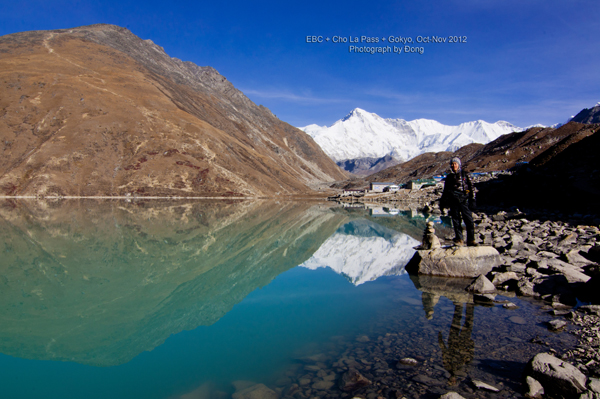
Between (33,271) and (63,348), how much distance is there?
38.7 feet

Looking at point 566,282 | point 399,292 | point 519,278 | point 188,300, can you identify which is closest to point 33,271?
point 188,300

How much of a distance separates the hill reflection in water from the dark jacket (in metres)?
10.0

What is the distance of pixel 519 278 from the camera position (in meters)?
14.0

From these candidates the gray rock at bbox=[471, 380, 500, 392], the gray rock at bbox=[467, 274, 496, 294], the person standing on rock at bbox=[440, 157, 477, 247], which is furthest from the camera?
the person standing on rock at bbox=[440, 157, 477, 247]

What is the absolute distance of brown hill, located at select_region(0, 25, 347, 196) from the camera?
283ft

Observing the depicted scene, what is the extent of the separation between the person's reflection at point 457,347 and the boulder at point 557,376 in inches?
55.8

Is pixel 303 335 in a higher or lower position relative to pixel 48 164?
lower

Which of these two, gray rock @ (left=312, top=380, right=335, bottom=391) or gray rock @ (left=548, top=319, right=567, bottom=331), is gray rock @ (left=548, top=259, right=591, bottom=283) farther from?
gray rock @ (left=312, top=380, right=335, bottom=391)

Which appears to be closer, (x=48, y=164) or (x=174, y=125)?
(x=48, y=164)

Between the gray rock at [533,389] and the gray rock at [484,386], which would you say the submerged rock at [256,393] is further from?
the gray rock at [533,389]

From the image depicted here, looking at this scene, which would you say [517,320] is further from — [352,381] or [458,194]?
[352,381]

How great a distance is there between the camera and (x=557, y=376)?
6199 millimetres

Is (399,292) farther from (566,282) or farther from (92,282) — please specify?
(92,282)

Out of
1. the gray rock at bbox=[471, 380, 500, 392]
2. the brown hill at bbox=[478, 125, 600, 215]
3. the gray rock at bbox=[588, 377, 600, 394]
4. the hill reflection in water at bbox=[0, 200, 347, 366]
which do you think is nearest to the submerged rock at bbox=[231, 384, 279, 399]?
the hill reflection in water at bbox=[0, 200, 347, 366]
